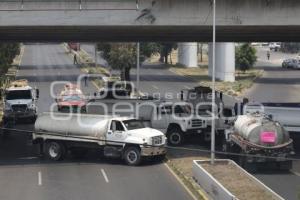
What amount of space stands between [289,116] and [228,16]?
7530 millimetres

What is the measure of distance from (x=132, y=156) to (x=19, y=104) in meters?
19.8

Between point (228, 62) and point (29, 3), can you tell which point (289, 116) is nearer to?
point (29, 3)

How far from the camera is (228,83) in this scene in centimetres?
7719

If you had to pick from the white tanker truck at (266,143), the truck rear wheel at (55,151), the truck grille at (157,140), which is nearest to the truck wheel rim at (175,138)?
the truck grille at (157,140)

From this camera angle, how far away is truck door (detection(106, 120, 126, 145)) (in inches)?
1204

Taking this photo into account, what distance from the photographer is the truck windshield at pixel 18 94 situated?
48312 mm

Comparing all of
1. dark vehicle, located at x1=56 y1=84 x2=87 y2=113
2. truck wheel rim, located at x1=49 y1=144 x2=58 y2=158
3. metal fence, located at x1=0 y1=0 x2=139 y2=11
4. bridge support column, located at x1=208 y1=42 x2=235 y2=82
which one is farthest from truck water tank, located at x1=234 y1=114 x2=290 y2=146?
bridge support column, located at x1=208 y1=42 x2=235 y2=82

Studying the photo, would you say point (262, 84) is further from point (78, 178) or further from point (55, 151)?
point (78, 178)

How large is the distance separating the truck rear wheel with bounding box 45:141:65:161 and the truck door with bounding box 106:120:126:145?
9.13 feet

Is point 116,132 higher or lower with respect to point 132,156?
higher

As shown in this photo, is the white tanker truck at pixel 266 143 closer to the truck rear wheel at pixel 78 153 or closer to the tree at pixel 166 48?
the truck rear wheel at pixel 78 153

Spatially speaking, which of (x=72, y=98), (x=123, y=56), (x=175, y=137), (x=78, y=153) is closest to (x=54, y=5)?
(x=78, y=153)

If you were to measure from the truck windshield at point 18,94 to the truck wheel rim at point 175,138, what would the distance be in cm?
1708

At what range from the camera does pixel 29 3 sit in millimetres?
29688
